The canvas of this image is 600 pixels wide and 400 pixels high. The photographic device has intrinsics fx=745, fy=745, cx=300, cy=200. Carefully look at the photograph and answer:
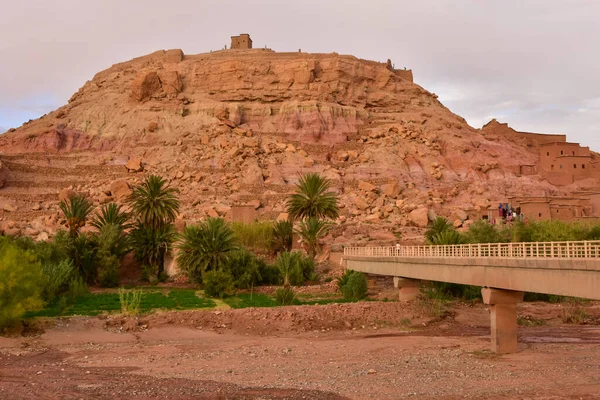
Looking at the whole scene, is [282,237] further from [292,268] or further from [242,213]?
[242,213]

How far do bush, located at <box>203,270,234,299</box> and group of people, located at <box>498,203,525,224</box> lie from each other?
89.0ft

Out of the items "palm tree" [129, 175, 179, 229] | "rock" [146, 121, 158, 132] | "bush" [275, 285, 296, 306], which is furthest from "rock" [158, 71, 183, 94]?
"bush" [275, 285, 296, 306]

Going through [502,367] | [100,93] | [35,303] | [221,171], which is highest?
[100,93]

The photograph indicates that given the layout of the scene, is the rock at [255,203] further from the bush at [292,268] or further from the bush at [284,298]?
the bush at [284,298]

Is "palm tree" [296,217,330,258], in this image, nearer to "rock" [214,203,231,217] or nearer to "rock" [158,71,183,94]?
"rock" [214,203,231,217]

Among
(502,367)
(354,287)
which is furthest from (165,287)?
(502,367)

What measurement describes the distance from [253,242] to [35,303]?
22486 millimetres

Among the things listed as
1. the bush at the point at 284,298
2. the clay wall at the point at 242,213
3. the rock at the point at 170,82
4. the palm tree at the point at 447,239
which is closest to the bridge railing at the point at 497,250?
the palm tree at the point at 447,239

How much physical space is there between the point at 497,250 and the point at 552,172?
1778 inches

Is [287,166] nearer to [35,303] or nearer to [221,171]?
[221,171]

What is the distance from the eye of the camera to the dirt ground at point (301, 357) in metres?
17.6

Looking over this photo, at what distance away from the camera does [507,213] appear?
184ft

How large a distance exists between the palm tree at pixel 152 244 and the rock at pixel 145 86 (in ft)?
132

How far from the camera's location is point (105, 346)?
79.2 ft
